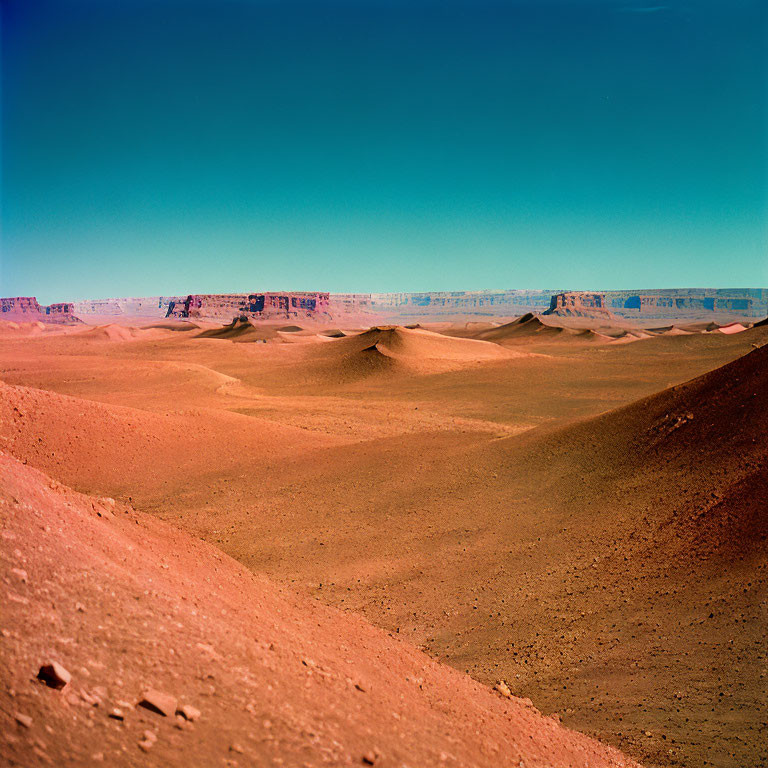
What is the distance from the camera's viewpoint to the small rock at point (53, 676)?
3844 mm

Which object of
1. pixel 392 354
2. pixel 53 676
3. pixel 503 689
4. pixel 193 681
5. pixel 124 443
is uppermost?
pixel 392 354

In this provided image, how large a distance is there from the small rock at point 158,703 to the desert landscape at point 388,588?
1cm

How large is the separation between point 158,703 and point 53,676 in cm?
66

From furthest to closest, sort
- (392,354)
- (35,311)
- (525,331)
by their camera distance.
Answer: (35,311)
(525,331)
(392,354)

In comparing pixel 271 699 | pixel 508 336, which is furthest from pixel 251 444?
pixel 508 336

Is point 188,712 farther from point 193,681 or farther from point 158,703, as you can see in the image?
point 193,681

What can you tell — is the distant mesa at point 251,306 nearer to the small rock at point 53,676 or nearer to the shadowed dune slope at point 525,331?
the shadowed dune slope at point 525,331

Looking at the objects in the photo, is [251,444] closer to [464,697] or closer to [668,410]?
[668,410]

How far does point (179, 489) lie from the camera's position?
Result: 14602mm

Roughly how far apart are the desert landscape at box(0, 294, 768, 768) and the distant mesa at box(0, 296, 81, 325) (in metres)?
189

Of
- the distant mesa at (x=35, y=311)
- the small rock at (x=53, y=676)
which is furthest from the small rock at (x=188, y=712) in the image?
the distant mesa at (x=35, y=311)

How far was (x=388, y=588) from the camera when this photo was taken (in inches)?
387

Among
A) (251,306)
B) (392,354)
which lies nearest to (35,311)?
(251,306)

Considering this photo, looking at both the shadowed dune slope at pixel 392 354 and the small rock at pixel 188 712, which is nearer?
the small rock at pixel 188 712
